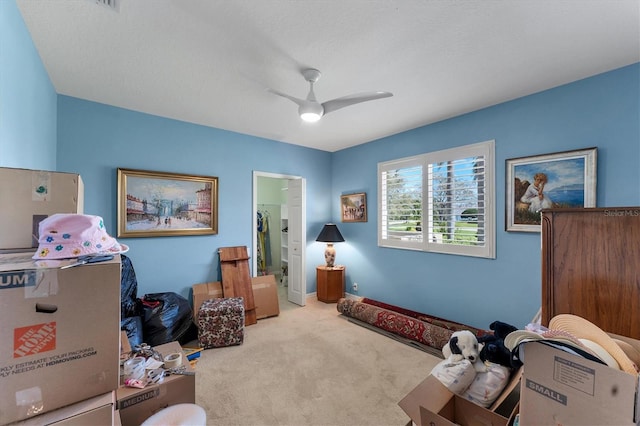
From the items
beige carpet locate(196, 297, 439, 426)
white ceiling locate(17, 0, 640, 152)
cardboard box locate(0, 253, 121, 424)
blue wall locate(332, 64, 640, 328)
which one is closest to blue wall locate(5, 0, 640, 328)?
blue wall locate(332, 64, 640, 328)

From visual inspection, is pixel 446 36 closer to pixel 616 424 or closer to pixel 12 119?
pixel 616 424

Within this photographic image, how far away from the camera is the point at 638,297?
1108 millimetres

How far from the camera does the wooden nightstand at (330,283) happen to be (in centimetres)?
439

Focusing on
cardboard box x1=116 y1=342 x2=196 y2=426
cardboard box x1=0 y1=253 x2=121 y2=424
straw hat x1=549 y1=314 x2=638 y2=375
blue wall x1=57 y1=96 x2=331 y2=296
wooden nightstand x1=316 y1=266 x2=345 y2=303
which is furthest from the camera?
wooden nightstand x1=316 y1=266 x2=345 y2=303

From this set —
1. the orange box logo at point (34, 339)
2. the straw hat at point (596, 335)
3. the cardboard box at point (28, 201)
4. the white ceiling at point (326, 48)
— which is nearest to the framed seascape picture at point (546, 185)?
the white ceiling at point (326, 48)

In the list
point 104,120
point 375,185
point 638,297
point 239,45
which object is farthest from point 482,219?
point 104,120

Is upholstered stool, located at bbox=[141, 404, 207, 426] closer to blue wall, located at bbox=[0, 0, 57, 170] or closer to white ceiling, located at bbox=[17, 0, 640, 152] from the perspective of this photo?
blue wall, located at bbox=[0, 0, 57, 170]

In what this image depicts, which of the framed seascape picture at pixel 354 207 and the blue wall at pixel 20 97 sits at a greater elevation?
the blue wall at pixel 20 97

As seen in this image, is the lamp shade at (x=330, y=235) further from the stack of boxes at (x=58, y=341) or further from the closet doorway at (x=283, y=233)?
the stack of boxes at (x=58, y=341)

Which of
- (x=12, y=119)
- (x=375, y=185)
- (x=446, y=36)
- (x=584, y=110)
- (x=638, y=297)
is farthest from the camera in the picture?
(x=375, y=185)

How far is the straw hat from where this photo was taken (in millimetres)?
855

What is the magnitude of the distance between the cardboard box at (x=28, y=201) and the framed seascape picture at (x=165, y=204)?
202 cm

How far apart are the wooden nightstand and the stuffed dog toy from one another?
2580 millimetres

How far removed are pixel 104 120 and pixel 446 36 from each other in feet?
11.3
